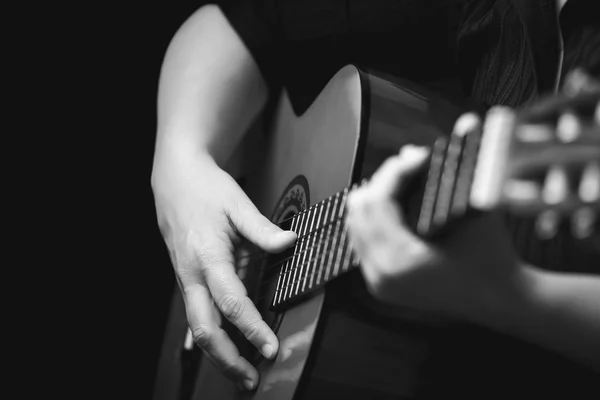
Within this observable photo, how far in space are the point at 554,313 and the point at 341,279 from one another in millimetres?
227

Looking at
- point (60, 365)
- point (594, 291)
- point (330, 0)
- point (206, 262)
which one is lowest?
point (60, 365)

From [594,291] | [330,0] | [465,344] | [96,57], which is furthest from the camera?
[96,57]

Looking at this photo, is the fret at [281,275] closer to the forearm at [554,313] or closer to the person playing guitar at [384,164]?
the person playing guitar at [384,164]

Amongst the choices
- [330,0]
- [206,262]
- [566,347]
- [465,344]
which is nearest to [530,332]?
[566,347]

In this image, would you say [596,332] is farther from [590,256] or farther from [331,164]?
[331,164]

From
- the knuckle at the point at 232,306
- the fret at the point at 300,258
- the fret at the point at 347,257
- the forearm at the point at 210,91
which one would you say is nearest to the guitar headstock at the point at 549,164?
the fret at the point at 347,257

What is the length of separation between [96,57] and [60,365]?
2.28 ft

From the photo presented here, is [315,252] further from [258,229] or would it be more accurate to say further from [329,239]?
[258,229]

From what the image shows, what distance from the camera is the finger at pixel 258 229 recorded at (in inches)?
28.7

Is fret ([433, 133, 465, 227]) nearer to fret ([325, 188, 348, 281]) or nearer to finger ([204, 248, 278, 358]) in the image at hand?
fret ([325, 188, 348, 281])

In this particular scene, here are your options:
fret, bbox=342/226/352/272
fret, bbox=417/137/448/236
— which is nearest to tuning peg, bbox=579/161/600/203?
fret, bbox=417/137/448/236

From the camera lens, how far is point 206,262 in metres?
0.83

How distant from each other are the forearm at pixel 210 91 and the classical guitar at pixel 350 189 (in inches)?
2.9

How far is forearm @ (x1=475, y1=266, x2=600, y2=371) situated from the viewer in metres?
0.45
